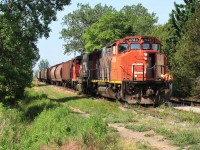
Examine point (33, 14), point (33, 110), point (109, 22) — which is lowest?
point (33, 110)

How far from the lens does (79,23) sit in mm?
97062

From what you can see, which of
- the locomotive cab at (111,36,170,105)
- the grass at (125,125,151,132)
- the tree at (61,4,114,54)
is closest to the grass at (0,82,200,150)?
the grass at (125,125,151,132)

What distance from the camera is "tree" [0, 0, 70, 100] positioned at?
2628 centimetres

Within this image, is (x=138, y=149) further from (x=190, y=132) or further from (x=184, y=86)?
(x=184, y=86)

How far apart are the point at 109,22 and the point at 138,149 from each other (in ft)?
223

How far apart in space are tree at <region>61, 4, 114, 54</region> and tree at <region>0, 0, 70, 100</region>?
59349 millimetres

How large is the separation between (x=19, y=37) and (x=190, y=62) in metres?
14.5

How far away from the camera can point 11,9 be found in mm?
31922

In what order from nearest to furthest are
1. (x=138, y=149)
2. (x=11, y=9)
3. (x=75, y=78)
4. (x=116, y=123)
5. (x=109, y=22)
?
(x=138, y=149)
(x=116, y=123)
(x=11, y=9)
(x=75, y=78)
(x=109, y=22)

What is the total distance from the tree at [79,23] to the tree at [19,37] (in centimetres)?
5935

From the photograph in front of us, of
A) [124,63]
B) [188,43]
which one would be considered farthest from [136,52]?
[188,43]

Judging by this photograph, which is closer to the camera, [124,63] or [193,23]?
[124,63]

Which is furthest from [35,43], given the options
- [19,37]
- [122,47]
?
[122,47]

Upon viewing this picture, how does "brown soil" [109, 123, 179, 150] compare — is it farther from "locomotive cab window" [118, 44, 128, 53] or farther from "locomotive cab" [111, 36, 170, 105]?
"locomotive cab window" [118, 44, 128, 53]
